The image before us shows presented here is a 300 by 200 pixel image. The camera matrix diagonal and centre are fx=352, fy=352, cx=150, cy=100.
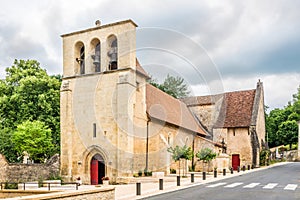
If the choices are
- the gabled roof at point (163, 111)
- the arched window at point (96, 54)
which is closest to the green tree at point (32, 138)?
the arched window at point (96, 54)

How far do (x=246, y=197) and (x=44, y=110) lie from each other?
2829cm

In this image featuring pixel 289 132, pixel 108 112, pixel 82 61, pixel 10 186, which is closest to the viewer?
pixel 10 186

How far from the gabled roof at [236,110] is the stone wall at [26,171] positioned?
2284 cm

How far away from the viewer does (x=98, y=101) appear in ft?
87.9

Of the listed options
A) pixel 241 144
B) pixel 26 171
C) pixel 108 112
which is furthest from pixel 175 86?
pixel 26 171

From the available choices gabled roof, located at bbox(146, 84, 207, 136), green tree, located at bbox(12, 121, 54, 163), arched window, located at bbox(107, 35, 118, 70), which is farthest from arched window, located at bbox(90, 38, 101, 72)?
green tree, located at bbox(12, 121, 54, 163)

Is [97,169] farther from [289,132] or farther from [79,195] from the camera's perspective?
[289,132]

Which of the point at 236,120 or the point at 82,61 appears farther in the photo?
the point at 236,120

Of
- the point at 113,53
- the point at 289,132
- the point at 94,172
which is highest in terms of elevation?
the point at 113,53

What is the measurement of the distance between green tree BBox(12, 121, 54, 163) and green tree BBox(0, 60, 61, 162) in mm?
1920

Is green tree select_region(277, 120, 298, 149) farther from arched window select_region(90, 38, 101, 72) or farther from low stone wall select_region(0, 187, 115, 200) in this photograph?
low stone wall select_region(0, 187, 115, 200)

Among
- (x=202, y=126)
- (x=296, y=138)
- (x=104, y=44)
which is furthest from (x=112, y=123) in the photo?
(x=296, y=138)

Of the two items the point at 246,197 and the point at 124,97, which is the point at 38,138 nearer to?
the point at 124,97

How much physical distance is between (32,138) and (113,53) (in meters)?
13.5
